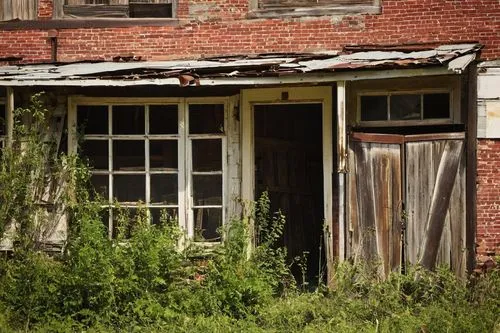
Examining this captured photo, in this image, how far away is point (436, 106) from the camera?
11.6 metres

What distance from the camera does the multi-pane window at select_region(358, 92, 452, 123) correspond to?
11.6 meters

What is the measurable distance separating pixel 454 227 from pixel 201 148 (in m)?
3.56

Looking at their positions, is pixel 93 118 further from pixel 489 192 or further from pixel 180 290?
pixel 489 192

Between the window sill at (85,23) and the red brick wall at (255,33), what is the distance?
7 cm

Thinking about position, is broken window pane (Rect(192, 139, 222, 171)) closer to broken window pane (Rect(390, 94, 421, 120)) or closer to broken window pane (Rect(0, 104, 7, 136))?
broken window pane (Rect(390, 94, 421, 120))

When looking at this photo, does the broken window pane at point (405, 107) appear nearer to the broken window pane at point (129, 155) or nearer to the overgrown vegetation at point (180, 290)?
the overgrown vegetation at point (180, 290)

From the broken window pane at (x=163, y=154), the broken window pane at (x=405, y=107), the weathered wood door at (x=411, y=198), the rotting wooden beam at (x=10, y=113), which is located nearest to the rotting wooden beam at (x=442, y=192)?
the weathered wood door at (x=411, y=198)

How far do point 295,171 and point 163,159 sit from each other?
8.65ft

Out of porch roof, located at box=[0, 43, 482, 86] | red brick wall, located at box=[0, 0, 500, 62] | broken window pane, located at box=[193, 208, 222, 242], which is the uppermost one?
red brick wall, located at box=[0, 0, 500, 62]

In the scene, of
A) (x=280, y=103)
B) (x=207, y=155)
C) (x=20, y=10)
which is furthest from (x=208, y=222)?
(x=20, y=10)

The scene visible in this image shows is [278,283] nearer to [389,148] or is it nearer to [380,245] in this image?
[380,245]

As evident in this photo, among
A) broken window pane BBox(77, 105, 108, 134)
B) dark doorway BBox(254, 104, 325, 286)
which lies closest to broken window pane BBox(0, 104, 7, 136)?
broken window pane BBox(77, 105, 108, 134)

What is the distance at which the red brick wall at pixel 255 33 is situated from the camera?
1184 centimetres

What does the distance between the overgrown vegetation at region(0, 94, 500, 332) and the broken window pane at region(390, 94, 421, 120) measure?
215cm
